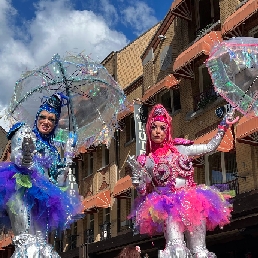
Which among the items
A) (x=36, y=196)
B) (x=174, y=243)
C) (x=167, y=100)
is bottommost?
(x=174, y=243)

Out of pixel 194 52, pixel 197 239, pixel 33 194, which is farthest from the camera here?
pixel 194 52

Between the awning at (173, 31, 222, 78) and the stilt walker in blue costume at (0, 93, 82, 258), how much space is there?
383 inches

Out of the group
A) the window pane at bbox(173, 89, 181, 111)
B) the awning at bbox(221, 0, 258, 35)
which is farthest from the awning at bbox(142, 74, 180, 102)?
the awning at bbox(221, 0, 258, 35)

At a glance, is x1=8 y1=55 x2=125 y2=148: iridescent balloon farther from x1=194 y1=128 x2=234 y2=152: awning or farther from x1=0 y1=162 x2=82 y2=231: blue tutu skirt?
x1=194 y1=128 x2=234 y2=152: awning

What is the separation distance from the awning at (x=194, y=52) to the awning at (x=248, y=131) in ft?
8.17

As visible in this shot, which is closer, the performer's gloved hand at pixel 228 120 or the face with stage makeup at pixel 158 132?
the performer's gloved hand at pixel 228 120

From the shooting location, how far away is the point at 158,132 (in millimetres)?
5316

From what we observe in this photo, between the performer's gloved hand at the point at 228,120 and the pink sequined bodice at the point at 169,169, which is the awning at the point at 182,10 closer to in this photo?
the performer's gloved hand at the point at 228,120

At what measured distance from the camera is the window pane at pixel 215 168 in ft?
50.1

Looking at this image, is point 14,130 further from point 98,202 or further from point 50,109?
point 98,202

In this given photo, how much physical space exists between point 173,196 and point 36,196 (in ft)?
4.15

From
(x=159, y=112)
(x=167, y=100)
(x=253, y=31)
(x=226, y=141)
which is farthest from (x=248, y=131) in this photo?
(x=159, y=112)

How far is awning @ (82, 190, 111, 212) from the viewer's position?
20781 millimetres

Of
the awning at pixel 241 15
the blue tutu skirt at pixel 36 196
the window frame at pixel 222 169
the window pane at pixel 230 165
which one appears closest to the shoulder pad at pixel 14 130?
the blue tutu skirt at pixel 36 196
